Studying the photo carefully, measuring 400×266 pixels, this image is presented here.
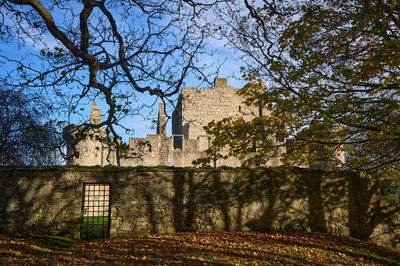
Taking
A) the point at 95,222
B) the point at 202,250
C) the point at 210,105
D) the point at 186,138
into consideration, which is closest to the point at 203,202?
the point at 202,250

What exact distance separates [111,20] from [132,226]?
633 centimetres

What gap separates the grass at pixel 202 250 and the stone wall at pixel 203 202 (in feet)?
1.54

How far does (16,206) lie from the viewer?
9.99m

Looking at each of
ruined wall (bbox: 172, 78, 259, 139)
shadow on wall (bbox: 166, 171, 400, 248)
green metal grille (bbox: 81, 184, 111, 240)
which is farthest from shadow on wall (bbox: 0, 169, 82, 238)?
ruined wall (bbox: 172, 78, 259, 139)

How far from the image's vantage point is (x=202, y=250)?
8445 mm

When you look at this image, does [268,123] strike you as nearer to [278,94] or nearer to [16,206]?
[278,94]

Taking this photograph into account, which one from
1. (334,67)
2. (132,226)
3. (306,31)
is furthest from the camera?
(132,226)

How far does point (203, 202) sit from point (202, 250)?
2425 mm

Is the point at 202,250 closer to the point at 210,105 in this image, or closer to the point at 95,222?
the point at 95,222

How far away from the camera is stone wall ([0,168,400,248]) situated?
10062 mm

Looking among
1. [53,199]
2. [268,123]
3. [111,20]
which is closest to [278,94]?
[268,123]

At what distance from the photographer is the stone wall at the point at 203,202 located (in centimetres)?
1006

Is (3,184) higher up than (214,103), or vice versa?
(214,103)

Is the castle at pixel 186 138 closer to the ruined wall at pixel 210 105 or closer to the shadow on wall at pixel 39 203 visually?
the ruined wall at pixel 210 105
